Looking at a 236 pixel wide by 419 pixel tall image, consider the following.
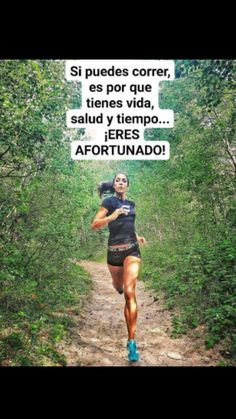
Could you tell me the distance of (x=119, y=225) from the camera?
4.04 meters

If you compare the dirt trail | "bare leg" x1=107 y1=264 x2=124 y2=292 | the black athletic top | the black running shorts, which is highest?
the black athletic top

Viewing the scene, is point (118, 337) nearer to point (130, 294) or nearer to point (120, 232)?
point (130, 294)

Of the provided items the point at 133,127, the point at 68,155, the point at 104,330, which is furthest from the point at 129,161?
the point at 104,330

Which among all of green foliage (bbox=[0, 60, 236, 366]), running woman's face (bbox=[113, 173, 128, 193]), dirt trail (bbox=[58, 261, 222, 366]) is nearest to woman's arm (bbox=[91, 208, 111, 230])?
green foliage (bbox=[0, 60, 236, 366])

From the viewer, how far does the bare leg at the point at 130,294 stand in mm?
3857

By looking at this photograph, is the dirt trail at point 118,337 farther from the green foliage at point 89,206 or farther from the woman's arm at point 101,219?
the woman's arm at point 101,219

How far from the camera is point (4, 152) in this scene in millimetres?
4160

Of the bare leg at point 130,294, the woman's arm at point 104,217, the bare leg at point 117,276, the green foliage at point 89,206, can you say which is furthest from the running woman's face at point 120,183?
the bare leg at point 117,276

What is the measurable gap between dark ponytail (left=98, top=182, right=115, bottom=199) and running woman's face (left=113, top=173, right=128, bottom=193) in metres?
0.05

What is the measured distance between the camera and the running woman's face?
406 centimetres

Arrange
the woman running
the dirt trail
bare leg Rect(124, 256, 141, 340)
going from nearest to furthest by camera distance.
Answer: the dirt trail → bare leg Rect(124, 256, 141, 340) → the woman running

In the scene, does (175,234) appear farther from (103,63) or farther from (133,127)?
(103,63)

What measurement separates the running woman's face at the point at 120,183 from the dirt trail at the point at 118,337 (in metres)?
1.04

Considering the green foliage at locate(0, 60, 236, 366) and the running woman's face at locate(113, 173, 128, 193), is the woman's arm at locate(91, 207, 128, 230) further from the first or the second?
the running woman's face at locate(113, 173, 128, 193)
